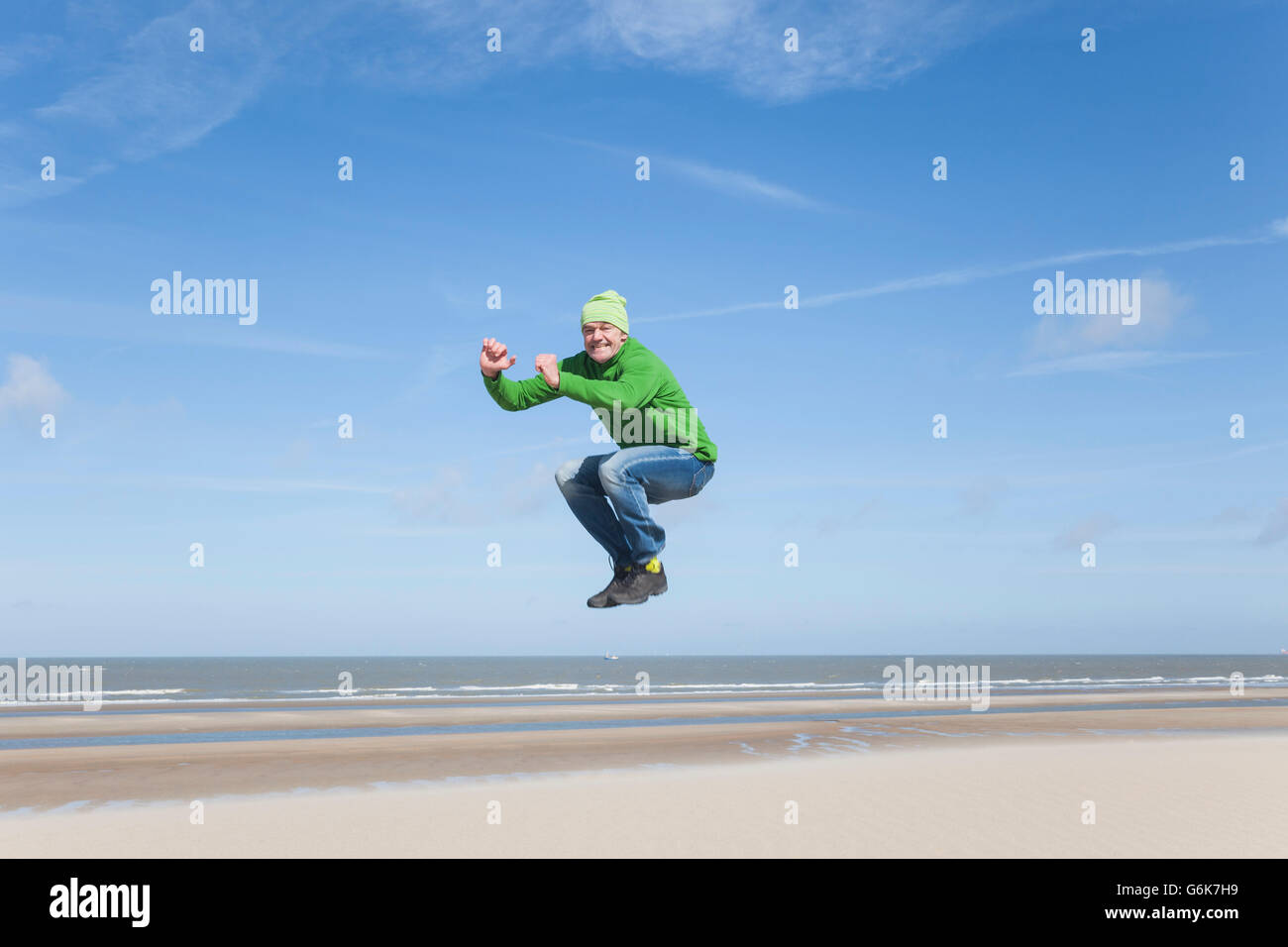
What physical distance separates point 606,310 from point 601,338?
122mm

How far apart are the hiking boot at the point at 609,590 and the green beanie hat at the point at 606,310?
1204 millimetres

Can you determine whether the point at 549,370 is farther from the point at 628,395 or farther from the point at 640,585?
the point at 640,585

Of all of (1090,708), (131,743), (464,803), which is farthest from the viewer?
(1090,708)

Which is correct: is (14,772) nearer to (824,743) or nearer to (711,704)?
(824,743)

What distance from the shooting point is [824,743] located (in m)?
31.0

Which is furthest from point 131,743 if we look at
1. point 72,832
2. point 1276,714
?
point 1276,714

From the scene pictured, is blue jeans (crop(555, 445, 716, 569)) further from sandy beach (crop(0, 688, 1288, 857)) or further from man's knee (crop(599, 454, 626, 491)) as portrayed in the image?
sandy beach (crop(0, 688, 1288, 857))

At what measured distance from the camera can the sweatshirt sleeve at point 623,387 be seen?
3732 mm

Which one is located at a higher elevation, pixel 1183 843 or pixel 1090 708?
pixel 1183 843

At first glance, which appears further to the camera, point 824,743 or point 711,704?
point 711,704

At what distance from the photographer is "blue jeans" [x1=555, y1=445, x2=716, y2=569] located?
434 cm
